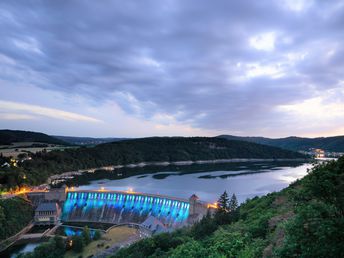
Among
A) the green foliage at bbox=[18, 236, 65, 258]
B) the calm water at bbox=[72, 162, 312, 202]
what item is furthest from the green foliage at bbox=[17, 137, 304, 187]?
the green foliage at bbox=[18, 236, 65, 258]

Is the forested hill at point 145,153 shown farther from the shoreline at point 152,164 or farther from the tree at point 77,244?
the tree at point 77,244

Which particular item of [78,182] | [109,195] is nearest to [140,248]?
[109,195]

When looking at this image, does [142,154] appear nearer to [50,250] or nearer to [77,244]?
[77,244]

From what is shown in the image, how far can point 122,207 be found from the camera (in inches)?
2263

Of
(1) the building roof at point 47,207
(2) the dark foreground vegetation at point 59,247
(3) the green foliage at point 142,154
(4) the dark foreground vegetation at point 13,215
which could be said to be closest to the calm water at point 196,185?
(3) the green foliage at point 142,154

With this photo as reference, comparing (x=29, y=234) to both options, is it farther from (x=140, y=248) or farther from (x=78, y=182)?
(x=78, y=182)

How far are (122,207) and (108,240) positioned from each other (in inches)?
654

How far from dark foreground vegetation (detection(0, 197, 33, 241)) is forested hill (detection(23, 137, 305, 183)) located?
2716cm

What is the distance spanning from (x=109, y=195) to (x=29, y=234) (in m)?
17.4

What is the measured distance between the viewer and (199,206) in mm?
48594

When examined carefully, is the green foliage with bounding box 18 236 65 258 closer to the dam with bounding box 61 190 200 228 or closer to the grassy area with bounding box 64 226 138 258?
the grassy area with bounding box 64 226 138 258

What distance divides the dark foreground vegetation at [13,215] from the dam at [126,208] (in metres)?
6.61

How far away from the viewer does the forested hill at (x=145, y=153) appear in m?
104

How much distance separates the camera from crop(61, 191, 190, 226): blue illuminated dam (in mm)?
51594
